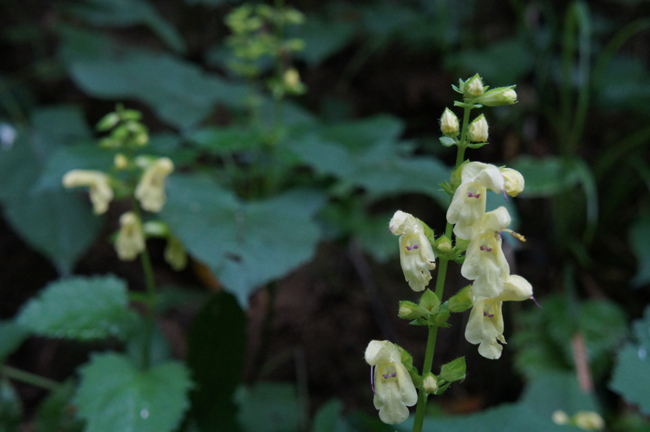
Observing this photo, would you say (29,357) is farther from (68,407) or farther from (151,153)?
(151,153)

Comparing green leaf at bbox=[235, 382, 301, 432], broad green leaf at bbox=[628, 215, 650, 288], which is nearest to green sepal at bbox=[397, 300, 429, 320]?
green leaf at bbox=[235, 382, 301, 432]

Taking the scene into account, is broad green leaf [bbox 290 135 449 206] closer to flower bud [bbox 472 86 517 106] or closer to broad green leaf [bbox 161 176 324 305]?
broad green leaf [bbox 161 176 324 305]

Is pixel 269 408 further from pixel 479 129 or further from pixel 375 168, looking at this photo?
pixel 479 129

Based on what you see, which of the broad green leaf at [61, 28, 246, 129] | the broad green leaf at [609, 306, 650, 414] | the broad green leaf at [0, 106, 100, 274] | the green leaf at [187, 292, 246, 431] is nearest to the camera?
the broad green leaf at [609, 306, 650, 414]

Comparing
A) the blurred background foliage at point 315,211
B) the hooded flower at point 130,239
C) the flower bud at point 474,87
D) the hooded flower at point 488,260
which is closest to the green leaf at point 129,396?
the blurred background foliage at point 315,211

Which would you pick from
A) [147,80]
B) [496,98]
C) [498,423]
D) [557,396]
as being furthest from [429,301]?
[147,80]

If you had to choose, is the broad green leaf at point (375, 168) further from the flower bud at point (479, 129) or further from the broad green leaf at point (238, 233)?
the flower bud at point (479, 129)
